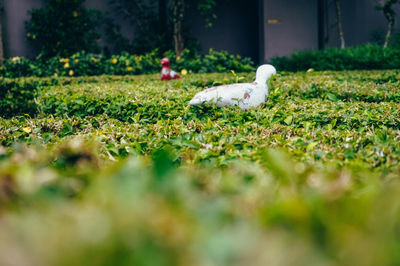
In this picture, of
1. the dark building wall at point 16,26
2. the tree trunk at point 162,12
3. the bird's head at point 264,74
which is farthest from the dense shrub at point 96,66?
the bird's head at point 264,74

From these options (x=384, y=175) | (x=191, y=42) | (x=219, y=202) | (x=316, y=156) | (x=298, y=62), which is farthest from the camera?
(x=191, y=42)

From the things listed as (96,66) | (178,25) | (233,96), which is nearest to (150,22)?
(178,25)

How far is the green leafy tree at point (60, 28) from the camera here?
9.41 m

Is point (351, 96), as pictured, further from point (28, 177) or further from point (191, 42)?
point (191, 42)

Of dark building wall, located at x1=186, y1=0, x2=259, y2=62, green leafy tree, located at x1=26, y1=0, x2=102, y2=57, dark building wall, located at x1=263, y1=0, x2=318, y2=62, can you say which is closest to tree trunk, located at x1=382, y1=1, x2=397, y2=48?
dark building wall, located at x1=263, y1=0, x2=318, y2=62

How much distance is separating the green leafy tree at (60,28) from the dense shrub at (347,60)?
549 centimetres

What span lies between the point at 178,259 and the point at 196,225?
0.06m

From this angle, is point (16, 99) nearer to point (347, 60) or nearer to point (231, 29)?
point (347, 60)

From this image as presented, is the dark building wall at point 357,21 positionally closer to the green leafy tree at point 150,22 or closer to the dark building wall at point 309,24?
the dark building wall at point 309,24

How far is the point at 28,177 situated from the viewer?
614mm

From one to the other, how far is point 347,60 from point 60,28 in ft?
24.1

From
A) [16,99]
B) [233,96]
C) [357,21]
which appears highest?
[357,21]

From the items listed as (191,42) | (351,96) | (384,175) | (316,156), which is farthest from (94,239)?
(191,42)

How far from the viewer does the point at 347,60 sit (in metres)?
8.12
